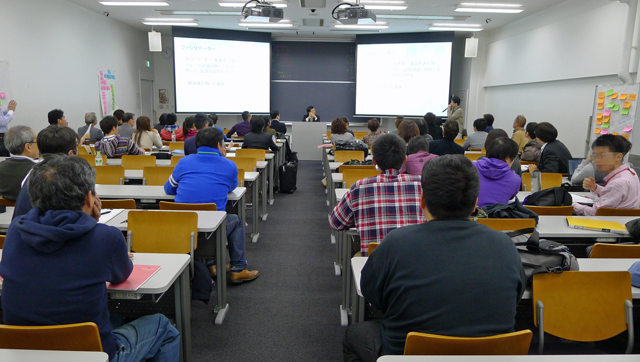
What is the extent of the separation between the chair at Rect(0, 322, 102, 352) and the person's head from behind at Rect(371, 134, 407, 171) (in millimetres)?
1712

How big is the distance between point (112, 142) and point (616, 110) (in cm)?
687

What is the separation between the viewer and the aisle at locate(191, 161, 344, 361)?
2.63m

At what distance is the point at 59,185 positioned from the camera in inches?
60.2

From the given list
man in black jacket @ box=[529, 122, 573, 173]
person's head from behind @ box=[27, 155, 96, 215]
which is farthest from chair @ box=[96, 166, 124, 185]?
man in black jacket @ box=[529, 122, 573, 173]

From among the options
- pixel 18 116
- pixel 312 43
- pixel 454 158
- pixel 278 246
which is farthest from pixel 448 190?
pixel 312 43

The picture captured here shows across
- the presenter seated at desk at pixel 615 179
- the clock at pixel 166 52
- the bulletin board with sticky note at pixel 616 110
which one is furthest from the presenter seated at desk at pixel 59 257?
the clock at pixel 166 52

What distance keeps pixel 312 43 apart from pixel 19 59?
24.5 feet

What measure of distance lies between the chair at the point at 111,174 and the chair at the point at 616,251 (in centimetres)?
387

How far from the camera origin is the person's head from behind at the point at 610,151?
10.5 ft

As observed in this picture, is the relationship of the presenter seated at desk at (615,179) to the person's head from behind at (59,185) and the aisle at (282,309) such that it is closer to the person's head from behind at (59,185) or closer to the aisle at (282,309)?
the aisle at (282,309)

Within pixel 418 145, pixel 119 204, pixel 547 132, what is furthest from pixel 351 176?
pixel 547 132

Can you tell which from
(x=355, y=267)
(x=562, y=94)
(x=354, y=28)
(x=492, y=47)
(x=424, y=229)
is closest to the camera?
(x=424, y=229)

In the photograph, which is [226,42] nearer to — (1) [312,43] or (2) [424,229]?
(1) [312,43]

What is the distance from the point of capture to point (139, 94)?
11703mm
